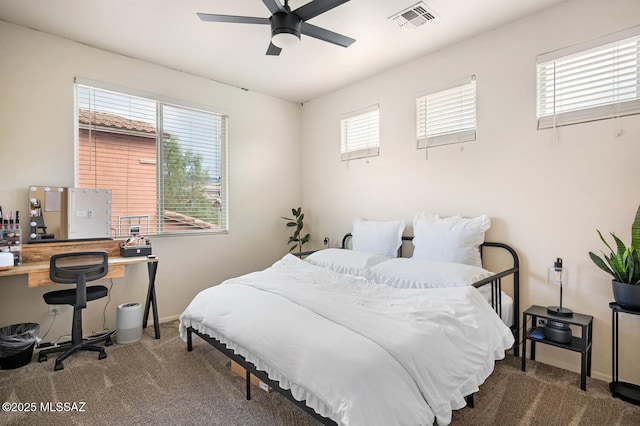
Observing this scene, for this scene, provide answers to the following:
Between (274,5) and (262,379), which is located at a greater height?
(274,5)

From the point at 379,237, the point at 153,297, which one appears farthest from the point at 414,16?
the point at 153,297

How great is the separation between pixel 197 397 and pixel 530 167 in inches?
124

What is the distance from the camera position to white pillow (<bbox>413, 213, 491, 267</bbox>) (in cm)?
288

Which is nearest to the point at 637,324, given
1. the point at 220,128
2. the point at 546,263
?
the point at 546,263

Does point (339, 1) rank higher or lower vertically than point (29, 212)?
higher

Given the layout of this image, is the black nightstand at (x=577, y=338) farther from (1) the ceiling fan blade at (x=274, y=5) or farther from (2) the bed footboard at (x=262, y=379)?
(1) the ceiling fan blade at (x=274, y=5)

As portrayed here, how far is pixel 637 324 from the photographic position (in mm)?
2285

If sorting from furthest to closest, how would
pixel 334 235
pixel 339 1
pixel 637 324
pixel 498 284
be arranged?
pixel 334 235 → pixel 498 284 → pixel 637 324 → pixel 339 1

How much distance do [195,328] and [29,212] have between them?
192 centimetres

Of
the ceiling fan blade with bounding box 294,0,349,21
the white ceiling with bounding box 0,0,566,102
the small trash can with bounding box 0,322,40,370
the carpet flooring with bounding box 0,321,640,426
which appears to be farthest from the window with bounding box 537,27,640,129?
the small trash can with bounding box 0,322,40,370

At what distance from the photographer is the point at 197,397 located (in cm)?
222

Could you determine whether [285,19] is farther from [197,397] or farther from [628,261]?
[628,261]

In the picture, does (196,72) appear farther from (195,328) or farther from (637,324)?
(637,324)

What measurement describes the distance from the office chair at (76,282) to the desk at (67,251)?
0.32 ft
